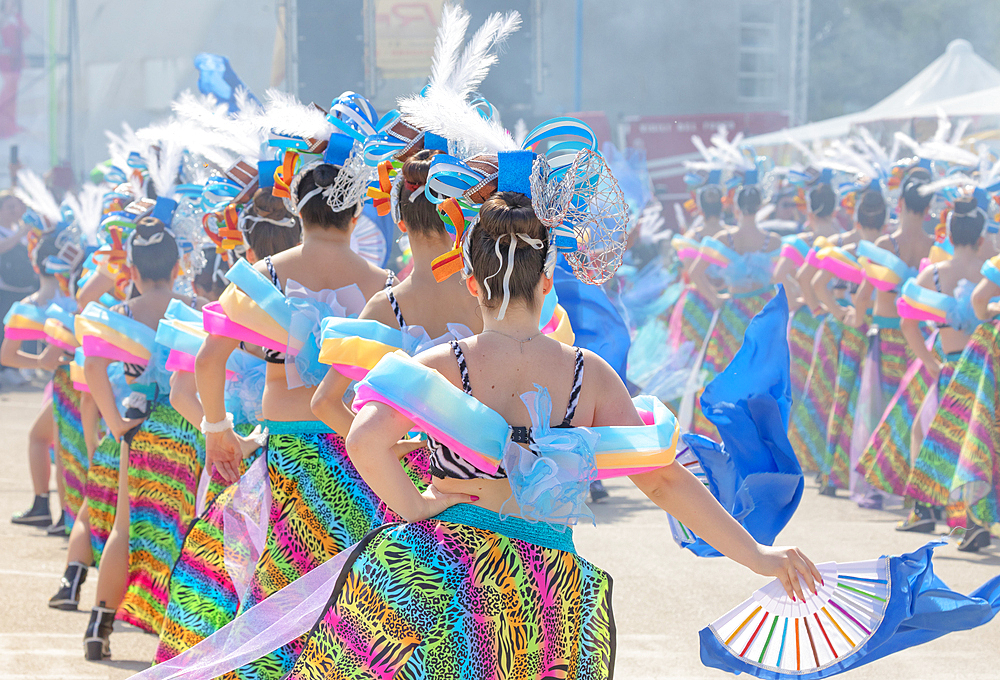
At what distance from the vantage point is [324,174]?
358 centimetres

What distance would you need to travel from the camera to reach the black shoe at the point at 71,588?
17.4ft

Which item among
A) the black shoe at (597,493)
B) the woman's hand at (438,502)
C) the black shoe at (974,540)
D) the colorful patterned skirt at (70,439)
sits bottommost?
the black shoe at (597,493)

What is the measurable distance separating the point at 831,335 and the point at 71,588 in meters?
5.45

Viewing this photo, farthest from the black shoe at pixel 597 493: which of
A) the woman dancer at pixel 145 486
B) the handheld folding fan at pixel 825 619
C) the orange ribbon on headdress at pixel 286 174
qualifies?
the handheld folding fan at pixel 825 619

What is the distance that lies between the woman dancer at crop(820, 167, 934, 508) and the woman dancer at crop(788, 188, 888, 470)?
100mm

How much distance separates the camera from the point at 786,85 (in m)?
21.6

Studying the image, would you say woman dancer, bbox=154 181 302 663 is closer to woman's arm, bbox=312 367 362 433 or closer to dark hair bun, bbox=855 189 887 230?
woman's arm, bbox=312 367 362 433

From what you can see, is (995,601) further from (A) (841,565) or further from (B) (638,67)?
(B) (638,67)

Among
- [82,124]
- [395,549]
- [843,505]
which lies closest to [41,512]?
[843,505]

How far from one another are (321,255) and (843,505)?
5.23m

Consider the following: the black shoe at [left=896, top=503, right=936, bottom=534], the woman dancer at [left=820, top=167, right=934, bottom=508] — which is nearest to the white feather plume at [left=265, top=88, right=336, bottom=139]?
the black shoe at [left=896, top=503, right=936, bottom=534]

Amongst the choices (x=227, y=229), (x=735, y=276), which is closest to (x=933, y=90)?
(x=735, y=276)

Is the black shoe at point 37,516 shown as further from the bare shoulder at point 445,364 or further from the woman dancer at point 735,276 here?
the bare shoulder at point 445,364

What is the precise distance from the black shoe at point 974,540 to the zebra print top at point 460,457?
4.62m
